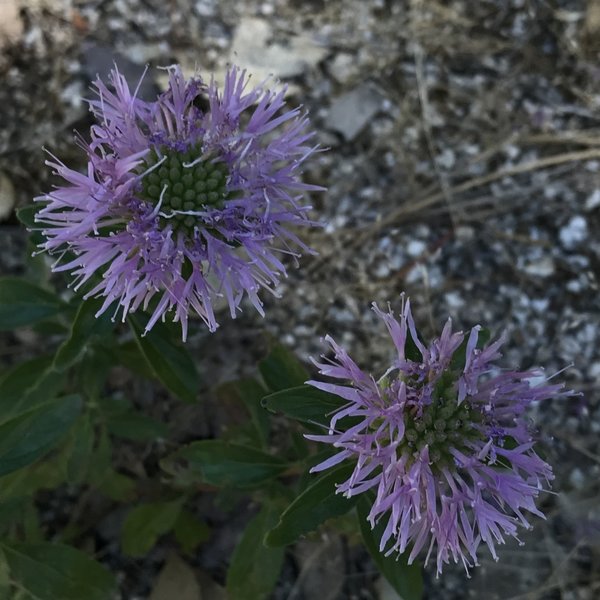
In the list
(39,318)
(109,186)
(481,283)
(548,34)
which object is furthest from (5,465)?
Result: (548,34)

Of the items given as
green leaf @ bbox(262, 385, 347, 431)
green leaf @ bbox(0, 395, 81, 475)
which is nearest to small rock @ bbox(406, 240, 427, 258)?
green leaf @ bbox(262, 385, 347, 431)

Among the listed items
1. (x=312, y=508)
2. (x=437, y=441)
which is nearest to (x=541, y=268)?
(x=437, y=441)

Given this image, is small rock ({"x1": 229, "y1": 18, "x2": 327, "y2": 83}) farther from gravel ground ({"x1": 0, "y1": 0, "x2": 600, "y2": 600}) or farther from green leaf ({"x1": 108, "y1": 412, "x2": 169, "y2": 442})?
green leaf ({"x1": 108, "y1": 412, "x2": 169, "y2": 442})

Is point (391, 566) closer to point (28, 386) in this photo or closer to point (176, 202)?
point (176, 202)

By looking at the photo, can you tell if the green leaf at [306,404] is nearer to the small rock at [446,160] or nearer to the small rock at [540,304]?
the small rock at [540,304]

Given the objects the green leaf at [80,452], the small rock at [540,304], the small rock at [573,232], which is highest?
the green leaf at [80,452]

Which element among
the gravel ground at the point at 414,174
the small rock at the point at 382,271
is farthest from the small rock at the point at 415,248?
the small rock at the point at 382,271

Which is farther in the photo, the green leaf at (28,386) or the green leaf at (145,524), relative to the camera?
the green leaf at (145,524)
